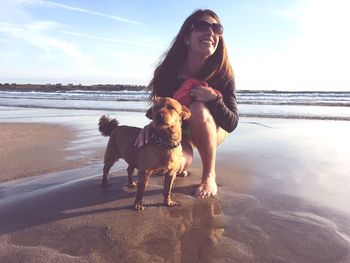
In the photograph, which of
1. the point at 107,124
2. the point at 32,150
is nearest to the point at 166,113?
the point at 107,124

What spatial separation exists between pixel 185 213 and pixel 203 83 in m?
1.65

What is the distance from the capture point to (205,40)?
450 cm

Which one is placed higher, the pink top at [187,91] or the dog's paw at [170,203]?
the pink top at [187,91]

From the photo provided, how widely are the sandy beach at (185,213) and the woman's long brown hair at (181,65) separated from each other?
1.15 metres

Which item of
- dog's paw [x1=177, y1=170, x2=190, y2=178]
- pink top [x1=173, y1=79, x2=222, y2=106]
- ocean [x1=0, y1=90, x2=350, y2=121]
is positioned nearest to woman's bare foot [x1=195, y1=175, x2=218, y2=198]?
dog's paw [x1=177, y1=170, x2=190, y2=178]

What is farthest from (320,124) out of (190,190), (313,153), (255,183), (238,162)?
(190,190)

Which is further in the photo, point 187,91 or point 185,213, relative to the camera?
point 187,91

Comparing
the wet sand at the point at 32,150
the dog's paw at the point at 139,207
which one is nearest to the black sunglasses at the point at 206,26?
the dog's paw at the point at 139,207

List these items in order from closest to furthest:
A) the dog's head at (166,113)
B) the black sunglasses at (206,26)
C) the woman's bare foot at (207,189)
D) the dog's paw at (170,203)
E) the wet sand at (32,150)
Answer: the dog's head at (166,113) → the dog's paw at (170,203) → the woman's bare foot at (207,189) → the black sunglasses at (206,26) → the wet sand at (32,150)

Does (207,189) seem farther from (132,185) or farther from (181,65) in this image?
(181,65)

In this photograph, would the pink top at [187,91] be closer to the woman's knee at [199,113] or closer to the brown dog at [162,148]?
the woman's knee at [199,113]

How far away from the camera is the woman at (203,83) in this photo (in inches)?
169

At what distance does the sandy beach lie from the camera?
271 centimetres

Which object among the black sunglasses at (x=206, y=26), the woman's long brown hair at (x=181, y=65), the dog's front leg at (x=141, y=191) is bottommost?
the dog's front leg at (x=141, y=191)
